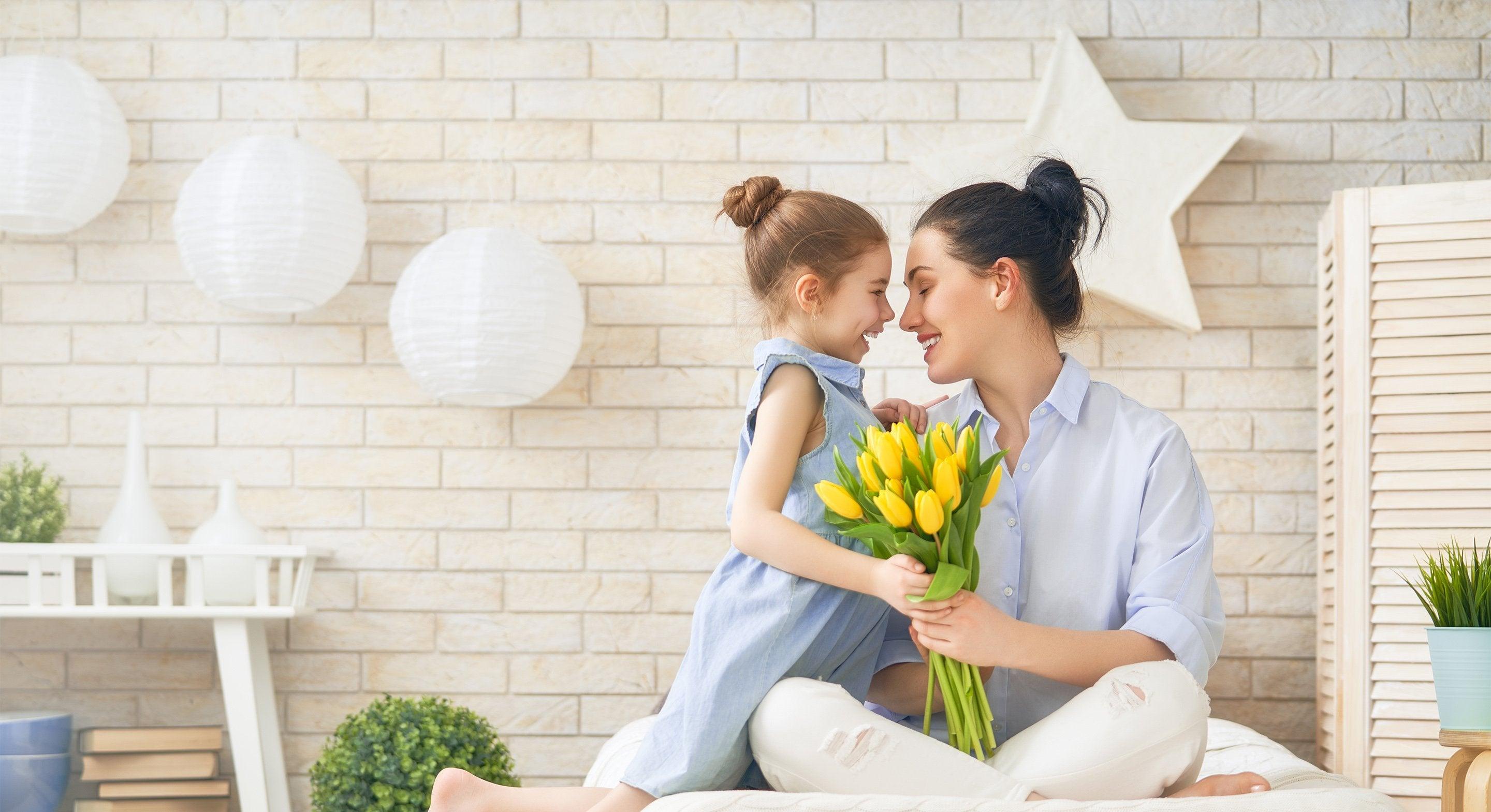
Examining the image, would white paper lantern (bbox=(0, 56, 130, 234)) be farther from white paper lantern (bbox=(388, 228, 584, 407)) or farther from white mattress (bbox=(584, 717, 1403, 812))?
white mattress (bbox=(584, 717, 1403, 812))

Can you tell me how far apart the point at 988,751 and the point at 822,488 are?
338 mm

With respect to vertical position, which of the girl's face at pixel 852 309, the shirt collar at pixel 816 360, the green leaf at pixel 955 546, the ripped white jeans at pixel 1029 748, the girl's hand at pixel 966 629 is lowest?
the ripped white jeans at pixel 1029 748

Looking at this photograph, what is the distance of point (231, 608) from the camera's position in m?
2.41

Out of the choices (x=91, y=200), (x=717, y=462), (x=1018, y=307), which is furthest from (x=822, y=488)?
(x=91, y=200)

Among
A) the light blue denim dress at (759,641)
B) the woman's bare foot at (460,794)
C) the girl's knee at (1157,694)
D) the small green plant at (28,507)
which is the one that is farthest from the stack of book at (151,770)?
the girl's knee at (1157,694)

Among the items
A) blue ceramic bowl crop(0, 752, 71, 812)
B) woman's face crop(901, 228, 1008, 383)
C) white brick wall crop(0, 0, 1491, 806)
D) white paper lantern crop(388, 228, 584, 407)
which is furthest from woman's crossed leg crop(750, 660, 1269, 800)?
blue ceramic bowl crop(0, 752, 71, 812)

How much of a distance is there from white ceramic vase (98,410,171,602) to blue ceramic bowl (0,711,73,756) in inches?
13.5

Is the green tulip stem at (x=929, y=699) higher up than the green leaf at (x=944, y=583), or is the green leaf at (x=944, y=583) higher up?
the green leaf at (x=944, y=583)

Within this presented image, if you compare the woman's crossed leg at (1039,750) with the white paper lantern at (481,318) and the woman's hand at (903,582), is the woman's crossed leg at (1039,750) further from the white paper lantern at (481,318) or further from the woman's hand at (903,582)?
the white paper lantern at (481,318)

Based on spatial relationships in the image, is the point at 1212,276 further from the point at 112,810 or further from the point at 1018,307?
the point at 112,810

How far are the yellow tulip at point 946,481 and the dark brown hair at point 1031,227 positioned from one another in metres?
0.44

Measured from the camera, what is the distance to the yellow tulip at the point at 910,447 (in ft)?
3.77

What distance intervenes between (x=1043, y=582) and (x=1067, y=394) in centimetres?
24

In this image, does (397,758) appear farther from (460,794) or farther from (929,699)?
(929,699)
